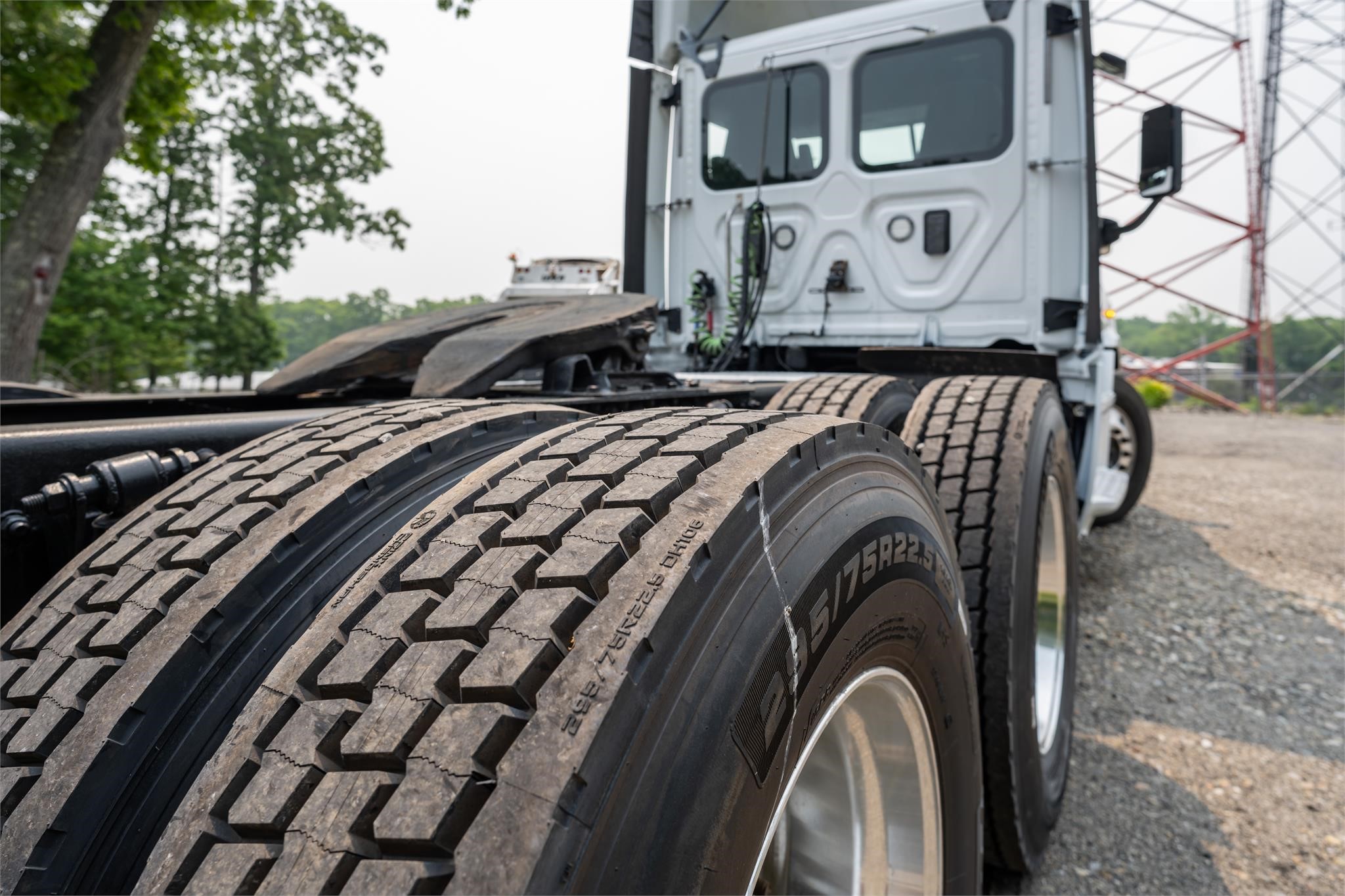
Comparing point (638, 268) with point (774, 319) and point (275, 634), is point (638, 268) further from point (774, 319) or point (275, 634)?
point (275, 634)

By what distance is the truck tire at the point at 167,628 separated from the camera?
87cm

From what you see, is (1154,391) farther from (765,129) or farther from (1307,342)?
(1307,342)

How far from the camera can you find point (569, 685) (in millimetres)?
752

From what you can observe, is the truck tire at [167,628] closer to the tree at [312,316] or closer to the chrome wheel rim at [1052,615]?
the chrome wheel rim at [1052,615]

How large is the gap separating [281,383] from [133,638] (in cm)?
127

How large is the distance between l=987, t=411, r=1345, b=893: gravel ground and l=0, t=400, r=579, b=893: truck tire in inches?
79.3

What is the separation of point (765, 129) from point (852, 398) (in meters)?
2.21

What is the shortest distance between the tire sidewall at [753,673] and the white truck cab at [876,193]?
2500mm

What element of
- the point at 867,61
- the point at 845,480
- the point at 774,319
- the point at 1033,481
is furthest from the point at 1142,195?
the point at 845,480

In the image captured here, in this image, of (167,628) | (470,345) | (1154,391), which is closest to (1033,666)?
(470,345)

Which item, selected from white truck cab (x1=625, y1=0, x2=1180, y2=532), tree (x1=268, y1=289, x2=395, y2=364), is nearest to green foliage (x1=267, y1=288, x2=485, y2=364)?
tree (x1=268, y1=289, x2=395, y2=364)

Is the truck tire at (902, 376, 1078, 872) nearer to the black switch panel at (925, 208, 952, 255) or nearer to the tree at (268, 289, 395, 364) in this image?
the black switch panel at (925, 208, 952, 255)

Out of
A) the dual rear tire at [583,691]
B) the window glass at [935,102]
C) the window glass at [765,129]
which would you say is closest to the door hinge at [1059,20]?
the window glass at [935,102]

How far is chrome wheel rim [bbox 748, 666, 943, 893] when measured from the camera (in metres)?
1.34
